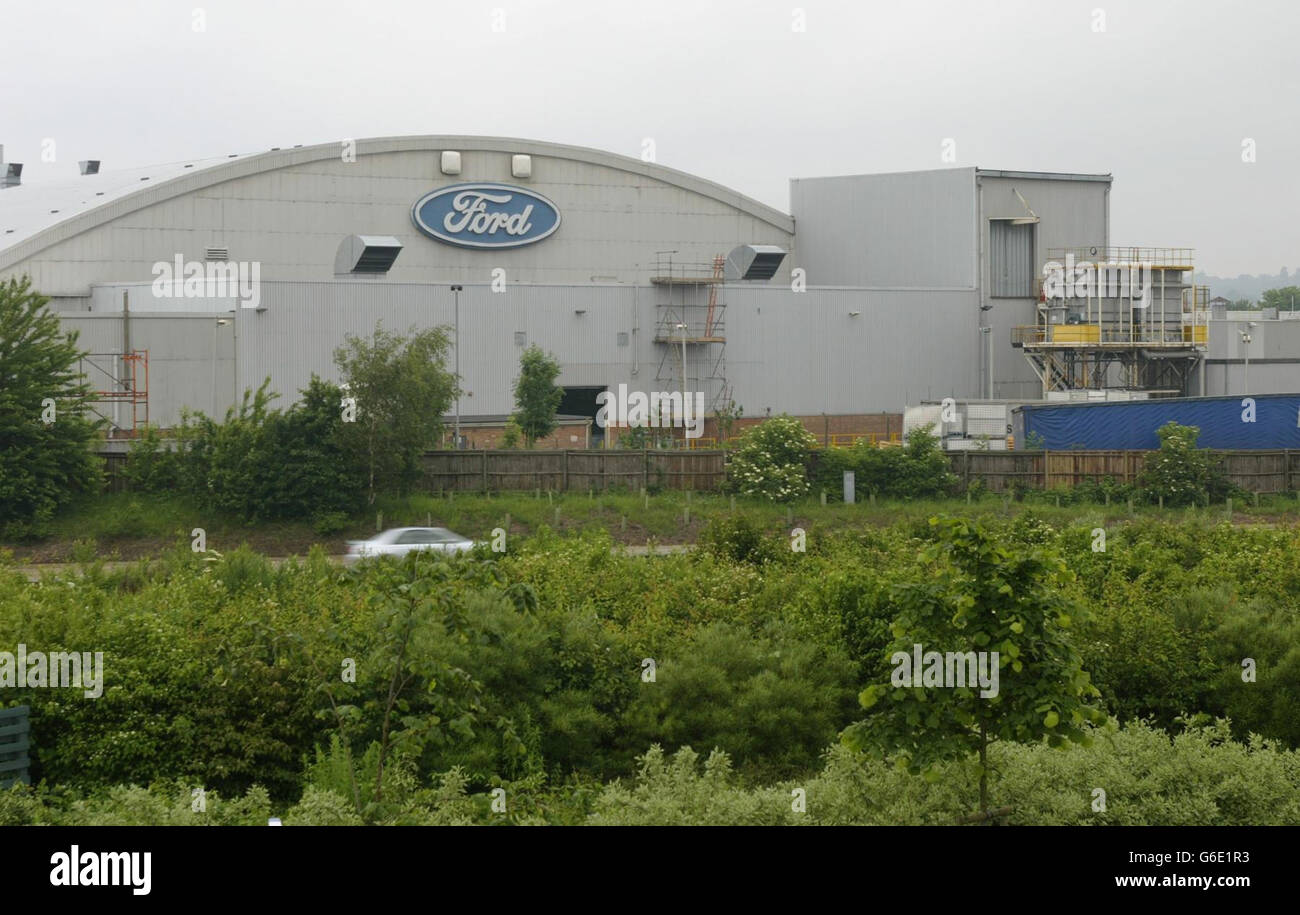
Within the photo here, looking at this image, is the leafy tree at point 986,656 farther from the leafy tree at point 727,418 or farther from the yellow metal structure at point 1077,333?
the yellow metal structure at point 1077,333

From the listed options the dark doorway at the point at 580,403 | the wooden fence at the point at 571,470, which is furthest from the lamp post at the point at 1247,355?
the wooden fence at the point at 571,470

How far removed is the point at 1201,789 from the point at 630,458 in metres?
28.6

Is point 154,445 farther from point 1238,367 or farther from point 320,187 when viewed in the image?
point 1238,367

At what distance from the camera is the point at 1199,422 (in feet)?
138

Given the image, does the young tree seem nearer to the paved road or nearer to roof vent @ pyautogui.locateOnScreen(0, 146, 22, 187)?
the paved road

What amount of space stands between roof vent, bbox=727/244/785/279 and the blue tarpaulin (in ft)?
57.5

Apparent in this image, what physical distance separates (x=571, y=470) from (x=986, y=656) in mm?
29323

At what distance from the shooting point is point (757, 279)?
192 ft

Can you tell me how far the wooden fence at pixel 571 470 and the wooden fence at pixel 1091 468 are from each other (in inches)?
279

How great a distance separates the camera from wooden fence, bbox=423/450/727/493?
37.8 m

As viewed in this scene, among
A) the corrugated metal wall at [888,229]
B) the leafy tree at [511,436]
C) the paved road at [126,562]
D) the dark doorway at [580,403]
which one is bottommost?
the paved road at [126,562]

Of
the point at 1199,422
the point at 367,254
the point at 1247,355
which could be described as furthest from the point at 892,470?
the point at 1247,355

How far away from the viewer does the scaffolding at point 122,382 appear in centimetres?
4275
